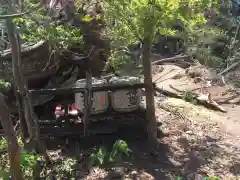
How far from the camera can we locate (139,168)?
4.89 meters

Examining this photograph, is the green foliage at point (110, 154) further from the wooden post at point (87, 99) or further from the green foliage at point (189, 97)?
the green foliage at point (189, 97)

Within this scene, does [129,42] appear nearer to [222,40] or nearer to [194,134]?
[194,134]

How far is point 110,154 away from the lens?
4832mm

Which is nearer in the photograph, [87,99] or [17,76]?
[17,76]

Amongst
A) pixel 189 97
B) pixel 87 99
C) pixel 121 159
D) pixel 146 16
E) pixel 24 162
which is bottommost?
pixel 189 97

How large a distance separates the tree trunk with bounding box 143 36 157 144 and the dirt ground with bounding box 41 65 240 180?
9.0 inches

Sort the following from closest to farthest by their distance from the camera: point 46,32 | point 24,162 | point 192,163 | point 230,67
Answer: point 24,162
point 46,32
point 192,163
point 230,67

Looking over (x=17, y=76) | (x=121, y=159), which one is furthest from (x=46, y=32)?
(x=121, y=159)

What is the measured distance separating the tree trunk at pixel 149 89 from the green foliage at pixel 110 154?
2.00 feet

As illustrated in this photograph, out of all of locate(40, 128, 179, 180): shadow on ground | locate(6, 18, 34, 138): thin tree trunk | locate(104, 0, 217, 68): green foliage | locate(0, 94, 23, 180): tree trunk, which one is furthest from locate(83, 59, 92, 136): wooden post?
locate(0, 94, 23, 180): tree trunk

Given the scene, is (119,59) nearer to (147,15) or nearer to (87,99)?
(87,99)

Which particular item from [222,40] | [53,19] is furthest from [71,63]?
[222,40]

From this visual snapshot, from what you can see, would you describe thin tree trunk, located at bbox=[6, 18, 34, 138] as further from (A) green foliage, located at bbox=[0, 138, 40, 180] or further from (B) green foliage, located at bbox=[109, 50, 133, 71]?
(B) green foliage, located at bbox=[109, 50, 133, 71]

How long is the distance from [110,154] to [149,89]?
3.57 ft
